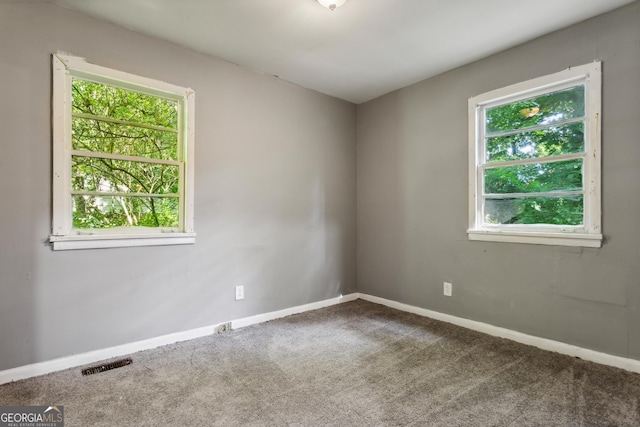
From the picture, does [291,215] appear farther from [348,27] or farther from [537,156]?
[537,156]

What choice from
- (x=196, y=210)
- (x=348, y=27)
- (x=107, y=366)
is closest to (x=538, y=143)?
(x=348, y=27)

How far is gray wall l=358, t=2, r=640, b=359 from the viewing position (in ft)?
6.75

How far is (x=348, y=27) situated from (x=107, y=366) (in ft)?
9.24

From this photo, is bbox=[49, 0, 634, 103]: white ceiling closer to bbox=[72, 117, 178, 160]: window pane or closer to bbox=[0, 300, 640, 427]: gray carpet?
bbox=[72, 117, 178, 160]: window pane

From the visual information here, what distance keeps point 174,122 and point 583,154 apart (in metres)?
3.06

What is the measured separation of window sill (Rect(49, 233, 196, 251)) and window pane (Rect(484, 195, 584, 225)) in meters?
2.54

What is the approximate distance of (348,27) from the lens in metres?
2.26

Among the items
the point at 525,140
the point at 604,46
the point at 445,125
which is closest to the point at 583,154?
the point at 525,140

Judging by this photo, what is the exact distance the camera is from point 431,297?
122 inches

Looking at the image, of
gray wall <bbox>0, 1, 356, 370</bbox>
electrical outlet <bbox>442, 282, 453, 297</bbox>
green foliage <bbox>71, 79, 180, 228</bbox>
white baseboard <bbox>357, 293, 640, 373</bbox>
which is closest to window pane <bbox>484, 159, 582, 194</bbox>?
electrical outlet <bbox>442, 282, 453, 297</bbox>

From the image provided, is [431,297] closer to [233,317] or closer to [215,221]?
[233,317]

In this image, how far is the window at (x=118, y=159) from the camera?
2.07 m

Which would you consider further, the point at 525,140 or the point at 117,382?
the point at 525,140

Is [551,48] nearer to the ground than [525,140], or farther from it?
farther from it
